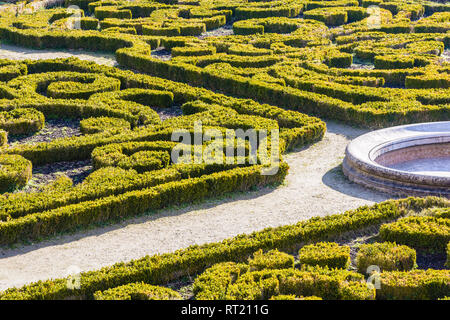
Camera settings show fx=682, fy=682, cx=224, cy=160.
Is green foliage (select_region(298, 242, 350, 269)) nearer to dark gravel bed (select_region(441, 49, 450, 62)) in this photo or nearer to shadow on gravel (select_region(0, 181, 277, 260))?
shadow on gravel (select_region(0, 181, 277, 260))

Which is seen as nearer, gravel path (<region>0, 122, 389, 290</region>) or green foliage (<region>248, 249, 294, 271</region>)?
green foliage (<region>248, 249, 294, 271</region>)

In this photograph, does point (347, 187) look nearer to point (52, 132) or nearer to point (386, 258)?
point (386, 258)

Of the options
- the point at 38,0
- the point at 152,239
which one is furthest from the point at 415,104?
the point at 38,0

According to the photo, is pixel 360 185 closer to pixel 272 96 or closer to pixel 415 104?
pixel 415 104

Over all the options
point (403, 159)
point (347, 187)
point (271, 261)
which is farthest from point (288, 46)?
point (271, 261)

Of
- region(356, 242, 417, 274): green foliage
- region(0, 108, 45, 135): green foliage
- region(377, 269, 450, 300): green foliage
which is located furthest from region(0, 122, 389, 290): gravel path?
region(0, 108, 45, 135): green foliage

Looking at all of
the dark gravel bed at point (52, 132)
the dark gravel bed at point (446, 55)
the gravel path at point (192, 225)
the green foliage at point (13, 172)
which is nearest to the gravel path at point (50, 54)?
the dark gravel bed at point (52, 132)

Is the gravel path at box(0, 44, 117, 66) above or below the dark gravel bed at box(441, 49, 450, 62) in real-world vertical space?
below
